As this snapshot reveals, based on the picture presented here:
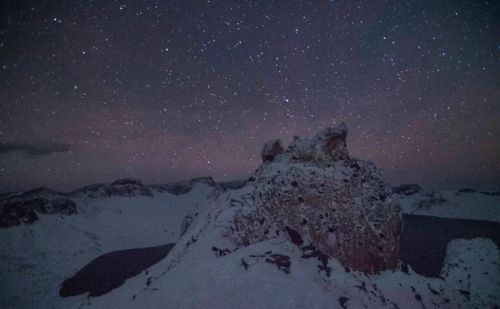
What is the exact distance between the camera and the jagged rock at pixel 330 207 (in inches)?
258

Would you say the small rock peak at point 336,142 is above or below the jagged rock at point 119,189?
above

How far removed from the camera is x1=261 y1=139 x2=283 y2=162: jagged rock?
9062 mm

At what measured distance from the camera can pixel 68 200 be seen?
70.2ft

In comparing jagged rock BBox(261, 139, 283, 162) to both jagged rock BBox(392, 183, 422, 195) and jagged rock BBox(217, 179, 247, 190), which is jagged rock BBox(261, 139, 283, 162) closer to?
jagged rock BBox(392, 183, 422, 195)

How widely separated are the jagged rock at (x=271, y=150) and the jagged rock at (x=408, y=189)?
27.2m

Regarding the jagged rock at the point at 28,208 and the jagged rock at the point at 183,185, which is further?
the jagged rock at the point at 183,185

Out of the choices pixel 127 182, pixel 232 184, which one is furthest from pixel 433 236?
pixel 232 184

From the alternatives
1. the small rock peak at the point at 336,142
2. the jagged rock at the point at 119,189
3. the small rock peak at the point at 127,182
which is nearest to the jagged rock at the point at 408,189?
the small rock peak at the point at 336,142

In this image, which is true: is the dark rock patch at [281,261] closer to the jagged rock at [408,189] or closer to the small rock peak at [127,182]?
the small rock peak at [127,182]

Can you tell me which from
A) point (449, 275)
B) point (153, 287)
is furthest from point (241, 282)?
point (449, 275)

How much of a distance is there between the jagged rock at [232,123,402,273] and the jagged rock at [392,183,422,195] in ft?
88.6

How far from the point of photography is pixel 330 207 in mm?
6867

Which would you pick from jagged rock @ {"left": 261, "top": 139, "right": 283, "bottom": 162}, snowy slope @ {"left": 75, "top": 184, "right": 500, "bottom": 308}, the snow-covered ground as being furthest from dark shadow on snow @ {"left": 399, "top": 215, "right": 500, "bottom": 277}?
jagged rock @ {"left": 261, "top": 139, "right": 283, "bottom": 162}

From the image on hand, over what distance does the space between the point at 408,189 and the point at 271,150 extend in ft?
98.2
